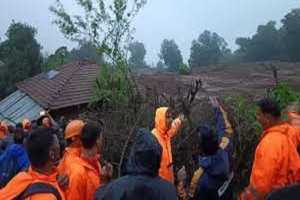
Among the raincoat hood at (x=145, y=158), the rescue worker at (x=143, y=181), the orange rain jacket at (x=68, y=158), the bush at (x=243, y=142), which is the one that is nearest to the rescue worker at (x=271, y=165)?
the rescue worker at (x=143, y=181)

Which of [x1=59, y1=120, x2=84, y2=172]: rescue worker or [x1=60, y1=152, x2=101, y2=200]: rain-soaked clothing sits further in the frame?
[x1=59, y1=120, x2=84, y2=172]: rescue worker

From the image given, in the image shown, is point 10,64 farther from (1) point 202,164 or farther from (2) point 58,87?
(1) point 202,164

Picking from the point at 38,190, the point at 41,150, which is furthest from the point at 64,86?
the point at 38,190

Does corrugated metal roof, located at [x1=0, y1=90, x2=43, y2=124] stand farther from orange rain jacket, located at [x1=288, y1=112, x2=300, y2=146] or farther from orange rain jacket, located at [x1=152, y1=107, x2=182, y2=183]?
orange rain jacket, located at [x1=288, y1=112, x2=300, y2=146]

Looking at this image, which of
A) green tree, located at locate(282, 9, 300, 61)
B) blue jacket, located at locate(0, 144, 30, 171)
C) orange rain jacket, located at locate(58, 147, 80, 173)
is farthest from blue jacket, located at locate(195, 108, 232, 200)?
green tree, located at locate(282, 9, 300, 61)

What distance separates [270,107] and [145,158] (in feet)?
5.21

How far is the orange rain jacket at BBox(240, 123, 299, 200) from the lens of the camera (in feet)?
13.0

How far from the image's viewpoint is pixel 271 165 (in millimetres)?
3963

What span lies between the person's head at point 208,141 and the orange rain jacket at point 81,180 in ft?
3.49

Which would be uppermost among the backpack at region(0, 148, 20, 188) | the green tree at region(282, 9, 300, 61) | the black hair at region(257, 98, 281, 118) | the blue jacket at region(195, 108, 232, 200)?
the green tree at region(282, 9, 300, 61)

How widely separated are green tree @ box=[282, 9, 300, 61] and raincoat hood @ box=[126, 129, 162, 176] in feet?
109

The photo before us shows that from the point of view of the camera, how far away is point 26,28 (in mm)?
27188

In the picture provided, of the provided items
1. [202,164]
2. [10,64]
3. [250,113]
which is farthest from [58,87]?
[202,164]

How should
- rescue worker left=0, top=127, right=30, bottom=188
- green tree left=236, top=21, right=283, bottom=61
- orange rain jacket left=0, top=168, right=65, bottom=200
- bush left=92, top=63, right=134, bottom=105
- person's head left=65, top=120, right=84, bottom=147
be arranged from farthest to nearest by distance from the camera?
1. green tree left=236, top=21, right=283, bottom=61
2. bush left=92, top=63, right=134, bottom=105
3. rescue worker left=0, top=127, right=30, bottom=188
4. person's head left=65, top=120, right=84, bottom=147
5. orange rain jacket left=0, top=168, right=65, bottom=200
